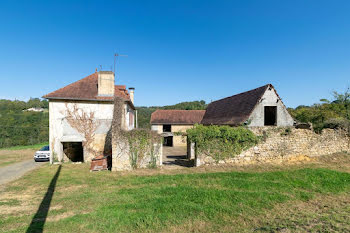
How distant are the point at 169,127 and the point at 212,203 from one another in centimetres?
2232

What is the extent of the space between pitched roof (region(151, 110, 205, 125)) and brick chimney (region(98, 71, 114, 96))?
14019 millimetres

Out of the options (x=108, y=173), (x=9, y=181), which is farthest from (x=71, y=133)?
(x=108, y=173)

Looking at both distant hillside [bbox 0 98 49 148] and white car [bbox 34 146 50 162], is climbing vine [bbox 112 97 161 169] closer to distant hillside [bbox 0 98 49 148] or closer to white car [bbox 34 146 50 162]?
white car [bbox 34 146 50 162]

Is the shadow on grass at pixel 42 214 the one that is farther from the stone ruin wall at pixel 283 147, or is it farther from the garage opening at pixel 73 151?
the stone ruin wall at pixel 283 147

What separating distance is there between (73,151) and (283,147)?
1696 centimetres

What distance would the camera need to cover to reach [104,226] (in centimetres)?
411

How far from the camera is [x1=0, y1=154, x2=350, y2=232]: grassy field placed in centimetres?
416

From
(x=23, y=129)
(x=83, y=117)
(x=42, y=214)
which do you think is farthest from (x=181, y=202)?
(x=23, y=129)

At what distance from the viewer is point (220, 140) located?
1025 cm

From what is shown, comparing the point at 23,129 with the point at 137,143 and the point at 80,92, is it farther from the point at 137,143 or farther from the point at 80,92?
the point at 137,143

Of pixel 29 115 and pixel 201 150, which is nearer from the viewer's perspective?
pixel 201 150

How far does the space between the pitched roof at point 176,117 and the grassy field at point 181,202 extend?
18217mm

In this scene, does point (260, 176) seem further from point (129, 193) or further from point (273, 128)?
point (129, 193)

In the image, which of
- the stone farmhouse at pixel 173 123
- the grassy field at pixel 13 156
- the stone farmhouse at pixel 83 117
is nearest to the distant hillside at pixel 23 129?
the grassy field at pixel 13 156
